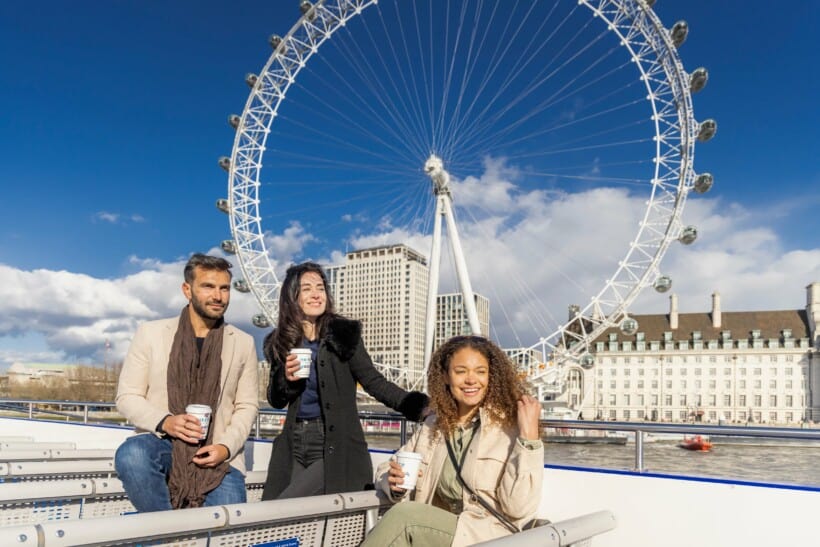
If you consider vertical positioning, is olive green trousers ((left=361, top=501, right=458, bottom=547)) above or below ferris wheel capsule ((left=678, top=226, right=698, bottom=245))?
below

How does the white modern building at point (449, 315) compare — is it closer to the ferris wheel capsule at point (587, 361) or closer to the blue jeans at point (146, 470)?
the ferris wheel capsule at point (587, 361)

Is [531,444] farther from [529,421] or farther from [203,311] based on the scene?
[203,311]

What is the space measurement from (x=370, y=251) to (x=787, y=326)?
6105cm

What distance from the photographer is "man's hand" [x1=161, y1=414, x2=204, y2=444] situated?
9.80ft

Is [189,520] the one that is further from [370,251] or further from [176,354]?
[370,251]

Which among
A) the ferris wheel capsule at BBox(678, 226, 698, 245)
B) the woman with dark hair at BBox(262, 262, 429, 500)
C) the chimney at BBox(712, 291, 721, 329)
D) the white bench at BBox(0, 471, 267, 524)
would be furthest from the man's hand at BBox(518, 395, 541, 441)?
the chimney at BBox(712, 291, 721, 329)

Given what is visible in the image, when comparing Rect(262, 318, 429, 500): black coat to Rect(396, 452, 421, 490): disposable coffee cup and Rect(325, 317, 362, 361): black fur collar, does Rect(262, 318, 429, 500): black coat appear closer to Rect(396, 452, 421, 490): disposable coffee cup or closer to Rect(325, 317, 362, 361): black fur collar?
Rect(325, 317, 362, 361): black fur collar

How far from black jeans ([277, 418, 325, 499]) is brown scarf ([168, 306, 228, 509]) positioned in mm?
349

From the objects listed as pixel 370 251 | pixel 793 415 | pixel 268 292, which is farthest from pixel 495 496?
pixel 793 415

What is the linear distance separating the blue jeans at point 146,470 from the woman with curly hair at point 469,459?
843mm

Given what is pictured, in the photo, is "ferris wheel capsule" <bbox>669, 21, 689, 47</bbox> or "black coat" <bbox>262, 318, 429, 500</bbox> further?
"ferris wheel capsule" <bbox>669, 21, 689, 47</bbox>

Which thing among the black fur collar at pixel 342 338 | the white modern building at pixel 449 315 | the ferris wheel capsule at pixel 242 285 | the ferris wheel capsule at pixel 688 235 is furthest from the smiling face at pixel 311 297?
the white modern building at pixel 449 315

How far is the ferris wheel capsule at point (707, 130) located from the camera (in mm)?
17984

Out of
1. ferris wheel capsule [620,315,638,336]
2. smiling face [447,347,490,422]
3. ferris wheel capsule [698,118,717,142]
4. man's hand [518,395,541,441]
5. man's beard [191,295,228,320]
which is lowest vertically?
man's hand [518,395,541,441]
